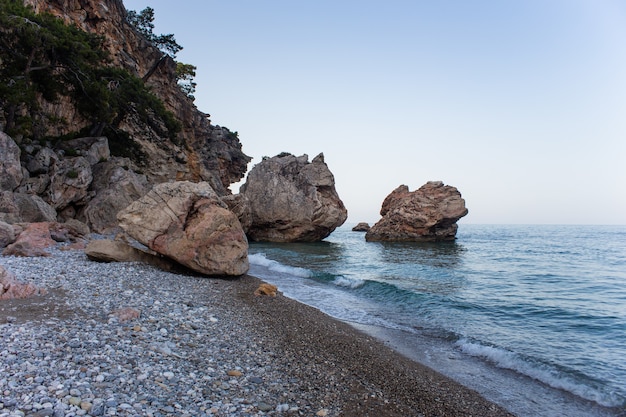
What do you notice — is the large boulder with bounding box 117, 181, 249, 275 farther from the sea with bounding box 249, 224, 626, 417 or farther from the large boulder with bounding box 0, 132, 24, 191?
the large boulder with bounding box 0, 132, 24, 191

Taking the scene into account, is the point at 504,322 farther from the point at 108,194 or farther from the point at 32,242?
the point at 108,194

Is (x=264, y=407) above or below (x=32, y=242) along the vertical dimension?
below

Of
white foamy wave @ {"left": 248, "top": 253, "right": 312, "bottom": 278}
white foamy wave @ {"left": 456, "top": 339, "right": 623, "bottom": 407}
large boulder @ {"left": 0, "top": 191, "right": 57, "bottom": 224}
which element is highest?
large boulder @ {"left": 0, "top": 191, "right": 57, "bottom": 224}

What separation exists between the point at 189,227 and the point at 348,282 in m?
7.84

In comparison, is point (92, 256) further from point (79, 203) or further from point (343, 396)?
point (79, 203)

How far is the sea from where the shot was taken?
7425 millimetres

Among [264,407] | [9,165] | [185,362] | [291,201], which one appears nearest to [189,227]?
[185,362]

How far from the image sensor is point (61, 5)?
2997 centimetres

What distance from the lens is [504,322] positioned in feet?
38.5

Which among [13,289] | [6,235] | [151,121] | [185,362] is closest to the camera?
[185,362]

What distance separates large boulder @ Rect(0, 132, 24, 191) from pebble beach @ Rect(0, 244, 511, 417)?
1104 centimetres

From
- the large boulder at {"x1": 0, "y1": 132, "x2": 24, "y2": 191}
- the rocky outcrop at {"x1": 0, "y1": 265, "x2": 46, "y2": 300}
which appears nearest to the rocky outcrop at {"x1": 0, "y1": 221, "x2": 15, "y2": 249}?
the large boulder at {"x1": 0, "y1": 132, "x2": 24, "y2": 191}

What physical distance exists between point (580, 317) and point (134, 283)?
1343cm

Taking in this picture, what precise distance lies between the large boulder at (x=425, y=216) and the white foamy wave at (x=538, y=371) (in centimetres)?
3613
